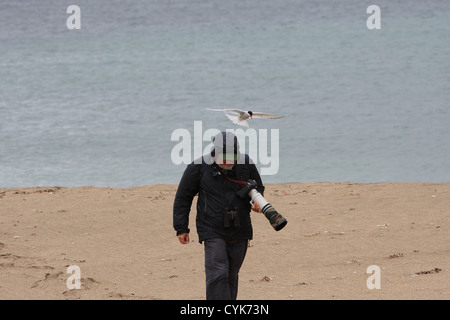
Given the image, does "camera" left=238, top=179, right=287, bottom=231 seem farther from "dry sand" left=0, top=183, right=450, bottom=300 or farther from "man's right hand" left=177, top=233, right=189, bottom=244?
"dry sand" left=0, top=183, right=450, bottom=300

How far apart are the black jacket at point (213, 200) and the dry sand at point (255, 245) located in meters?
1.67

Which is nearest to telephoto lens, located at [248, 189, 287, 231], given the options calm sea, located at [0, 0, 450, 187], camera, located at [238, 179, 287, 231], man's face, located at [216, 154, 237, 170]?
camera, located at [238, 179, 287, 231]

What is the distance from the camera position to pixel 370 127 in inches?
884

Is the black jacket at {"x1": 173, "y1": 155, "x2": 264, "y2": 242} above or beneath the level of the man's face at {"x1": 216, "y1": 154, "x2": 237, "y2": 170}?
beneath

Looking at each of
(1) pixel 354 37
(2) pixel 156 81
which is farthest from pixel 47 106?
(1) pixel 354 37

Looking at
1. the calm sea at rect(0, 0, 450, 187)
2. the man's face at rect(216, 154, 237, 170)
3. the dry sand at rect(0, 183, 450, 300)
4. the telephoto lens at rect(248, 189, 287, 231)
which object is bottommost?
the dry sand at rect(0, 183, 450, 300)

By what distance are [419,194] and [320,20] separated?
27.0m

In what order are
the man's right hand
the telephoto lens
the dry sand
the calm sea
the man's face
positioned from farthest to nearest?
the calm sea
the dry sand
the man's right hand
the man's face
the telephoto lens

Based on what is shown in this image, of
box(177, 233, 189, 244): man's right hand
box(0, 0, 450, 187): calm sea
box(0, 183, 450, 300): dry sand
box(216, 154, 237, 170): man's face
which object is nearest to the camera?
box(216, 154, 237, 170): man's face

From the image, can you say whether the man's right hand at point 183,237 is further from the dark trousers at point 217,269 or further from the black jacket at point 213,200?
the dark trousers at point 217,269

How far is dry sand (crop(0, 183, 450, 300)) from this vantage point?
8625 mm

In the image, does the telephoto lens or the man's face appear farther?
the man's face

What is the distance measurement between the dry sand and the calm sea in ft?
12.0

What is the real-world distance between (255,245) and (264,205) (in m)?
4.17
